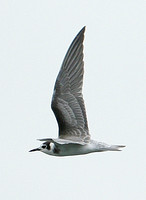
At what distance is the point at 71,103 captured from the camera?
1558cm

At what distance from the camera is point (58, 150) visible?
14.8 metres

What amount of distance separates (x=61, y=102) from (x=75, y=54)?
1303 mm

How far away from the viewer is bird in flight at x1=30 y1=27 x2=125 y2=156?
15.2 m

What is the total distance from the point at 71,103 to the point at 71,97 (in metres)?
0.17

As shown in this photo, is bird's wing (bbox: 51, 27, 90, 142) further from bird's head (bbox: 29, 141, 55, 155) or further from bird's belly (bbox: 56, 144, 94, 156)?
bird's belly (bbox: 56, 144, 94, 156)

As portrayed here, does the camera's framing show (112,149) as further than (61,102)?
No

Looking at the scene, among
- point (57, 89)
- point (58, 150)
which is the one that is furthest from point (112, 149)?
point (57, 89)

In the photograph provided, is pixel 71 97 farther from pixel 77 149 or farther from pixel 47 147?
pixel 77 149

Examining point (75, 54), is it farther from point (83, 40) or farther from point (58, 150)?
point (58, 150)

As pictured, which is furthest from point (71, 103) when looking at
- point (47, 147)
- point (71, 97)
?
point (47, 147)

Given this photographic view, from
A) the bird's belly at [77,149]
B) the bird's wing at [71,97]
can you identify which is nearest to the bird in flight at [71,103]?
the bird's wing at [71,97]

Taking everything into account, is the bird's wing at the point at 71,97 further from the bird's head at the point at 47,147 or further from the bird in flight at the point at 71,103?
the bird's head at the point at 47,147

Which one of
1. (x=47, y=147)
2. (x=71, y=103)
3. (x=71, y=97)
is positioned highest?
(x=71, y=97)

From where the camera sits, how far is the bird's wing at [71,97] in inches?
604
